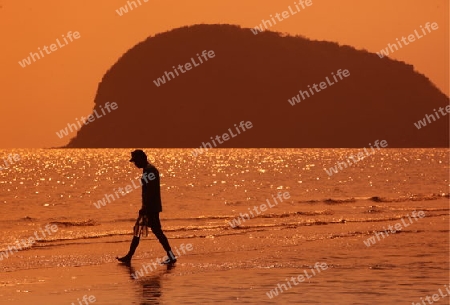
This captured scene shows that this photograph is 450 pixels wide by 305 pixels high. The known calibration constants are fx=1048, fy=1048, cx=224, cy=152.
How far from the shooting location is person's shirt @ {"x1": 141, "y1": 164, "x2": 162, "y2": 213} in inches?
668

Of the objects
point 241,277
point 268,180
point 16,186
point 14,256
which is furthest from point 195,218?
point 268,180

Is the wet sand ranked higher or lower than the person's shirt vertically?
lower

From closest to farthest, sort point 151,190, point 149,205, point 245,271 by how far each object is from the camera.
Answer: point 245,271 < point 151,190 < point 149,205

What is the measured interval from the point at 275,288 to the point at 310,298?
0.96 meters

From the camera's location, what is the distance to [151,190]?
1720 cm

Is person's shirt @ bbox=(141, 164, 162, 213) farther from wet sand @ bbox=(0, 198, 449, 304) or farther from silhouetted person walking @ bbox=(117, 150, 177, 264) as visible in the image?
wet sand @ bbox=(0, 198, 449, 304)

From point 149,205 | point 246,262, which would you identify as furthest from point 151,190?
point 246,262

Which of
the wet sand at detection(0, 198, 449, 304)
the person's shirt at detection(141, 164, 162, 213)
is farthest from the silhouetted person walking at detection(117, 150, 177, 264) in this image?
the wet sand at detection(0, 198, 449, 304)

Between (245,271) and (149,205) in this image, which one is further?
(149,205)

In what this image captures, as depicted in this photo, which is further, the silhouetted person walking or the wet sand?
the silhouetted person walking

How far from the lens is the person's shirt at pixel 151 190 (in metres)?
17.0

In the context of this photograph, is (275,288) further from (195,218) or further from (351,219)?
(195,218)

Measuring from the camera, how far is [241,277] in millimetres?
15070

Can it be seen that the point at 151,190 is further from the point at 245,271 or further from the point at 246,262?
the point at 245,271
